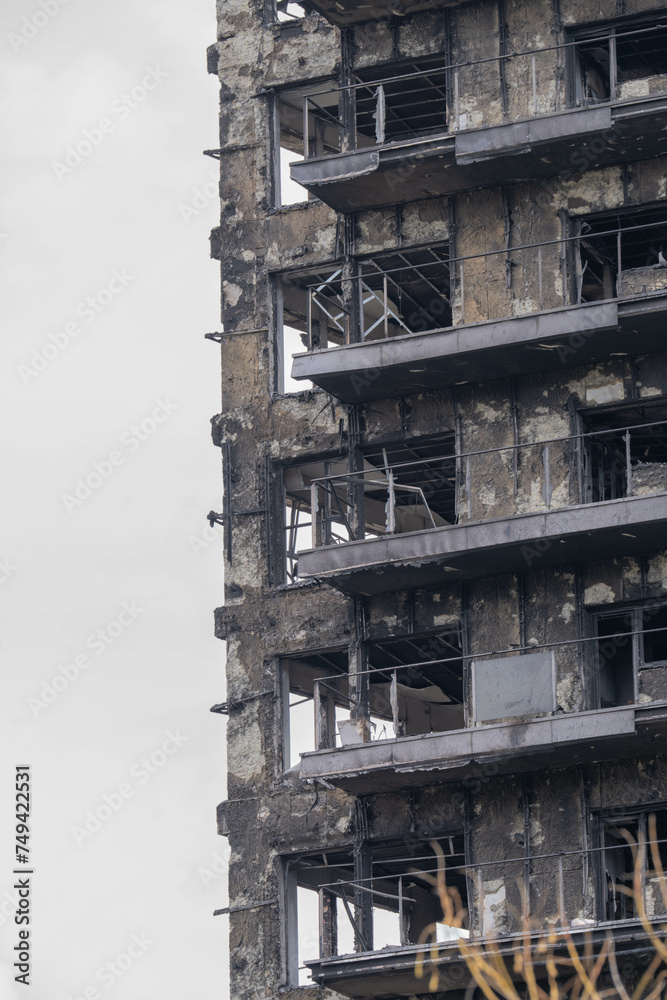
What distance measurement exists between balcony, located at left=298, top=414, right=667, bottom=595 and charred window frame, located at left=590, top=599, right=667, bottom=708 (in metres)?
0.93

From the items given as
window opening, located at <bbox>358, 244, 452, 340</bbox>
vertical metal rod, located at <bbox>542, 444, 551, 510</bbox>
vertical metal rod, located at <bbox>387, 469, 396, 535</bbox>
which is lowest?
vertical metal rod, located at <bbox>387, 469, 396, 535</bbox>

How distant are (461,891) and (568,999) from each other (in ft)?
28.1

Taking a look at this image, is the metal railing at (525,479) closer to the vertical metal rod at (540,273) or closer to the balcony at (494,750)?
the vertical metal rod at (540,273)

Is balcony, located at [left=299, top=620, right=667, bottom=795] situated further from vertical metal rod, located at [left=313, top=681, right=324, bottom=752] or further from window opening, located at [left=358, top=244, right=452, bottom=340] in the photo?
window opening, located at [left=358, top=244, right=452, bottom=340]

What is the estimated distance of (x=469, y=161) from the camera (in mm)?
40438

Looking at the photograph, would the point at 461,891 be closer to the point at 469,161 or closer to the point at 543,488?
the point at 543,488

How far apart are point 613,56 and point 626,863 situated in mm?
13155

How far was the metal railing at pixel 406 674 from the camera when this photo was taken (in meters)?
38.3

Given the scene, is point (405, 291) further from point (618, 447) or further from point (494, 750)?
point (494, 750)

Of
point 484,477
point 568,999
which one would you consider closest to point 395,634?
point 484,477

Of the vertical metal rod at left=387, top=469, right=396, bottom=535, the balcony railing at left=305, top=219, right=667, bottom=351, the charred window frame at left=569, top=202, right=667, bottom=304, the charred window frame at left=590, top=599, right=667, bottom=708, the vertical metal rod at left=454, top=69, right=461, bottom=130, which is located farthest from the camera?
the vertical metal rod at left=454, top=69, right=461, bottom=130

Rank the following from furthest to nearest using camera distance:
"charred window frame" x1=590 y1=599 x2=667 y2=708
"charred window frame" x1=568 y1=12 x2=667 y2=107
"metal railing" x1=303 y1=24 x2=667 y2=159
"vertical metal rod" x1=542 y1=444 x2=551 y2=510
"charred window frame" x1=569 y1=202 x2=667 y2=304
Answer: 1. "metal railing" x1=303 y1=24 x2=667 y2=159
2. "charred window frame" x1=568 y1=12 x2=667 y2=107
3. "charred window frame" x1=569 y1=202 x2=667 y2=304
4. "vertical metal rod" x1=542 y1=444 x2=551 y2=510
5. "charred window frame" x1=590 y1=599 x2=667 y2=708

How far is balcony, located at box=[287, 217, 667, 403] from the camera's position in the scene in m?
39.1

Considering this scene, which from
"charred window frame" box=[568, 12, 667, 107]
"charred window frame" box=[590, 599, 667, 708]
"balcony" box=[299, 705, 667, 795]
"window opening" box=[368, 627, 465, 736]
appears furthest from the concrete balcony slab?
"charred window frame" box=[568, 12, 667, 107]
